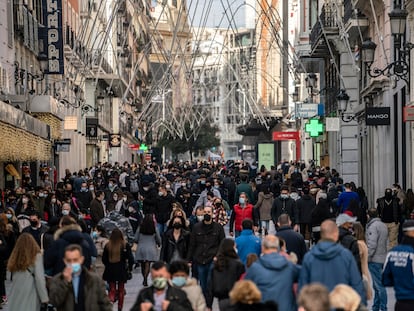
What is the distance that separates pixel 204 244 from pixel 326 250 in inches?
231

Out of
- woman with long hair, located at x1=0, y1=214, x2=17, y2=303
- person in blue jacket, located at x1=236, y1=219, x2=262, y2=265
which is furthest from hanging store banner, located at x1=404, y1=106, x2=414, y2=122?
person in blue jacket, located at x1=236, y1=219, x2=262, y2=265

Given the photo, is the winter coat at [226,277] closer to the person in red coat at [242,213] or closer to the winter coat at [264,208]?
the person in red coat at [242,213]

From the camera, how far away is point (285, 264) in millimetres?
12156

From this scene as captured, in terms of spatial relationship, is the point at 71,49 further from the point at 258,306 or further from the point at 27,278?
the point at 258,306

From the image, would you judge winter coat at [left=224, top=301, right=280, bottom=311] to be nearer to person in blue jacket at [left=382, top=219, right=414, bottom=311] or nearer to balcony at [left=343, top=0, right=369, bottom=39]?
person in blue jacket at [left=382, top=219, right=414, bottom=311]

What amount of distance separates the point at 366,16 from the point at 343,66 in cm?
659

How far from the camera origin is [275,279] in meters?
12.0

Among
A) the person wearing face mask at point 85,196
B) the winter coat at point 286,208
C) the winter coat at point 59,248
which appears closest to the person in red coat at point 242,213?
the winter coat at point 286,208

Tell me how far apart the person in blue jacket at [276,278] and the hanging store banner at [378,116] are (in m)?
25.7

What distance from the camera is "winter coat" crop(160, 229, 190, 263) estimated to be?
19.0 m

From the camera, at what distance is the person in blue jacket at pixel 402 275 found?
43.5 ft

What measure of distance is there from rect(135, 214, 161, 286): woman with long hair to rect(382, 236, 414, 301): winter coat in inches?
321

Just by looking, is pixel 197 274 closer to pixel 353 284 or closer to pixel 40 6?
pixel 353 284

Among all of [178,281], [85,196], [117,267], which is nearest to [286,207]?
[85,196]
